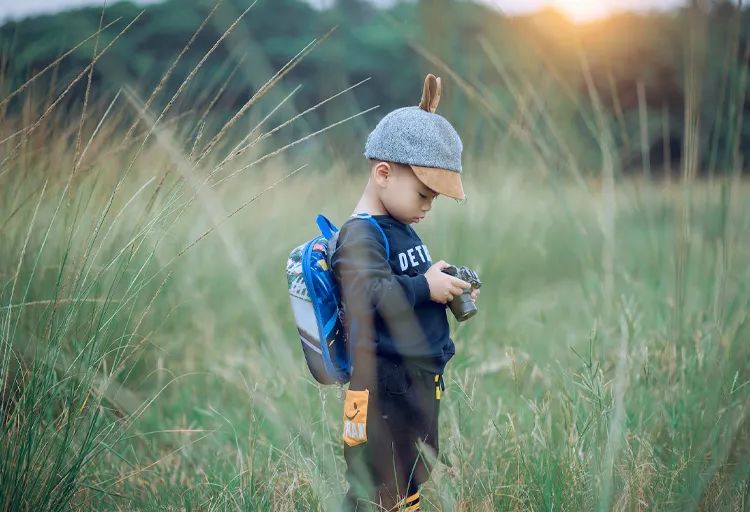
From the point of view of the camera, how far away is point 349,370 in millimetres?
1954

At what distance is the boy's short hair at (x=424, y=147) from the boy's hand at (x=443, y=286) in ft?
0.60

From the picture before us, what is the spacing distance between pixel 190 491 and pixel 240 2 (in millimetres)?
6579

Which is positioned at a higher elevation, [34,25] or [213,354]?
[34,25]

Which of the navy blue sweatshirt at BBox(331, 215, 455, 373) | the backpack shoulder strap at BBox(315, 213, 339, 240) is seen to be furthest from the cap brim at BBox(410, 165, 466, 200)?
the backpack shoulder strap at BBox(315, 213, 339, 240)

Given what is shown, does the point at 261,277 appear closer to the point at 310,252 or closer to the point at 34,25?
the point at 34,25

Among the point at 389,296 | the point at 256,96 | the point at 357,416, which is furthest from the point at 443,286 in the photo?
the point at 256,96

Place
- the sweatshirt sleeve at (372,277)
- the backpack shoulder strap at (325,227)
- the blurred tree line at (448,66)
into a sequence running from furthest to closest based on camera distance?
the blurred tree line at (448,66) < the backpack shoulder strap at (325,227) < the sweatshirt sleeve at (372,277)

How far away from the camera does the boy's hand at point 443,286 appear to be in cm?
186

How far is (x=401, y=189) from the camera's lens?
191cm

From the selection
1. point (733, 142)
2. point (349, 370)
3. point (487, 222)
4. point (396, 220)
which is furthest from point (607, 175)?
point (487, 222)

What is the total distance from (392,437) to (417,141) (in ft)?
2.21

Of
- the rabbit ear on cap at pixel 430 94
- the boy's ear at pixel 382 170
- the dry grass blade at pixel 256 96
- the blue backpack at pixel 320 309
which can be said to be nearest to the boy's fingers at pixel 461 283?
the blue backpack at pixel 320 309

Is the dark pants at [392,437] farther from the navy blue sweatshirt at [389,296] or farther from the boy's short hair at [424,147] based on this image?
the boy's short hair at [424,147]

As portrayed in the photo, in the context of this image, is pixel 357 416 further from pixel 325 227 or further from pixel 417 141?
pixel 417 141
